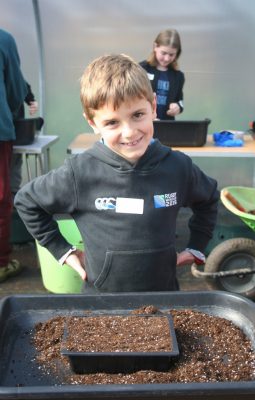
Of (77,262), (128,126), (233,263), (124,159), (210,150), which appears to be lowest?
(233,263)

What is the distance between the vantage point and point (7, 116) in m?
3.16

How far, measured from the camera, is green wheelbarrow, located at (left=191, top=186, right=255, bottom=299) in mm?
2936

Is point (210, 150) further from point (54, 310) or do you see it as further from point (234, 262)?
point (54, 310)

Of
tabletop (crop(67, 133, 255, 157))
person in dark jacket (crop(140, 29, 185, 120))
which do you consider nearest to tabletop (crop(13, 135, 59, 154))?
tabletop (crop(67, 133, 255, 157))

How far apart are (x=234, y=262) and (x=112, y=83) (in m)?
2.08

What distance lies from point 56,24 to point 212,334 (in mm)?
4333

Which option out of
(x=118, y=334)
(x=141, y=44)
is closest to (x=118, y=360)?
(x=118, y=334)

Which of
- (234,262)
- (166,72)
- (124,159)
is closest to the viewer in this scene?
(124,159)

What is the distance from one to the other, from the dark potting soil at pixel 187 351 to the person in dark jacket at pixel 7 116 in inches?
94.8

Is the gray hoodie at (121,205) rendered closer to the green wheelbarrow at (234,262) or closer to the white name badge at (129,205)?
the white name badge at (129,205)

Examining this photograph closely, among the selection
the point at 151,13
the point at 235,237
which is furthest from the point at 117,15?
the point at 235,237

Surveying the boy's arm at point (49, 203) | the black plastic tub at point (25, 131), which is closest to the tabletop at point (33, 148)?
the black plastic tub at point (25, 131)

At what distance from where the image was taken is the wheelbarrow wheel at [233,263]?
2.98m

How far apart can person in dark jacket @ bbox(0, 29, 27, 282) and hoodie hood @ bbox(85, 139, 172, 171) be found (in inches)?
77.3
